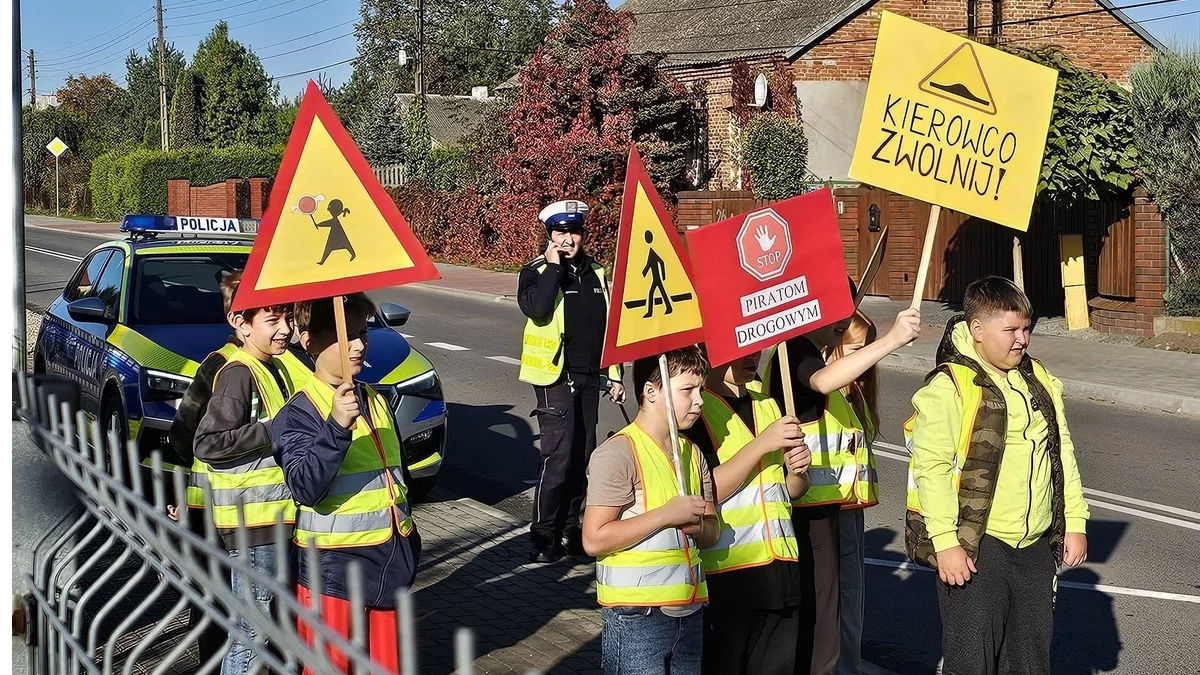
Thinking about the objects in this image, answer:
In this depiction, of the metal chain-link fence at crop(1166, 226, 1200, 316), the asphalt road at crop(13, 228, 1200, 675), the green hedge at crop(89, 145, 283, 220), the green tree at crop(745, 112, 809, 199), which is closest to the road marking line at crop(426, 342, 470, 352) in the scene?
the asphalt road at crop(13, 228, 1200, 675)

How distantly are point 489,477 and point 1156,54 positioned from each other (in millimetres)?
11802

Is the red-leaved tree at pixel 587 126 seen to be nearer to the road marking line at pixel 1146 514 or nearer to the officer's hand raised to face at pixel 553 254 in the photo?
the road marking line at pixel 1146 514

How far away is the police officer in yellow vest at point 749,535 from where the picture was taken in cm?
432

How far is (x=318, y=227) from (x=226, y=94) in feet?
200

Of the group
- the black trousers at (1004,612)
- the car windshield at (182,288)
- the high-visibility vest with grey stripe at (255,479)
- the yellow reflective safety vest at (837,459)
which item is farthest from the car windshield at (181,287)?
the black trousers at (1004,612)

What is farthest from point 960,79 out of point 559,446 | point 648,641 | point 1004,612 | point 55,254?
point 55,254

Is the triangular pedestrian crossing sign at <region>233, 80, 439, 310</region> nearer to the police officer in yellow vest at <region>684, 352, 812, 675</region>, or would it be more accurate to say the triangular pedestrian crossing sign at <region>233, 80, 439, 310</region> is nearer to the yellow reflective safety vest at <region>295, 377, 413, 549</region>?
the yellow reflective safety vest at <region>295, 377, 413, 549</region>

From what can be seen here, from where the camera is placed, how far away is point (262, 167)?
170 feet

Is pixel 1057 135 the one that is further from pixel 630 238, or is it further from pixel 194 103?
pixel 194 103

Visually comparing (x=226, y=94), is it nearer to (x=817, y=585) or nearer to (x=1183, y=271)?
(x=1183, y=271)

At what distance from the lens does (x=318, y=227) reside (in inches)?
157

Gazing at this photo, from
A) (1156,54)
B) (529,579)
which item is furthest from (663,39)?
(529,579)

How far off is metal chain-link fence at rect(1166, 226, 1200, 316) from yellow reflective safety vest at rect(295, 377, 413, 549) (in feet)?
47.6

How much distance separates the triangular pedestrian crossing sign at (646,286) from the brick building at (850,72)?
1617 centimetres
